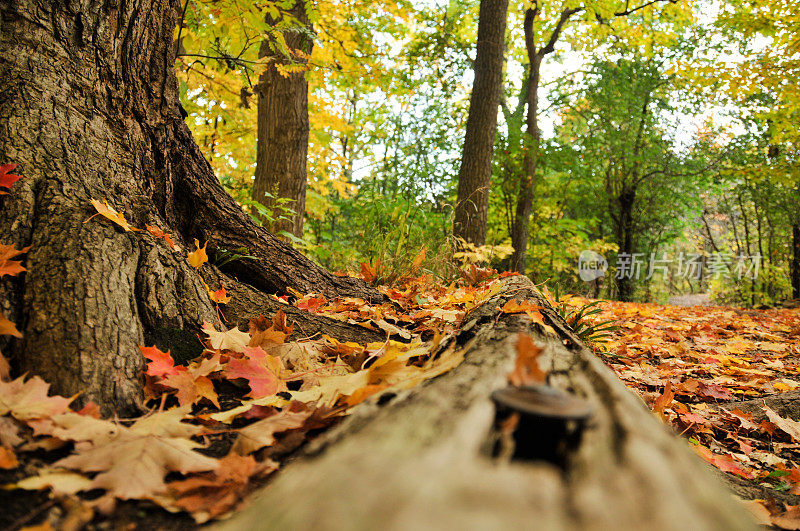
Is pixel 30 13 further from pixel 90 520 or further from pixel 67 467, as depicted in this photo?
pixel 90 520

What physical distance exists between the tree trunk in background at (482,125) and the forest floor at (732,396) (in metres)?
2.53

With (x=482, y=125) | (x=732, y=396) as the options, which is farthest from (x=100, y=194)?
(x=482, y=125)

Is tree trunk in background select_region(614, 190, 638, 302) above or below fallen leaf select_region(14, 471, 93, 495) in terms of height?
above

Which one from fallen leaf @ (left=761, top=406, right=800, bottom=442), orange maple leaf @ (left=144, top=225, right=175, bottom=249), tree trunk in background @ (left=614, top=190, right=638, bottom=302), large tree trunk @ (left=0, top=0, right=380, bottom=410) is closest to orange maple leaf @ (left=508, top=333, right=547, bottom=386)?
large tree trunk @ (left=0, top=0, right=380, bottom=410)

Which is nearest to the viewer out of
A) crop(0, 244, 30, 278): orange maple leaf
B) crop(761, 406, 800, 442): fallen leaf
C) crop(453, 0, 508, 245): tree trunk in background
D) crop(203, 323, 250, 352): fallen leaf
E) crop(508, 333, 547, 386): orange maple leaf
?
crop(508, 333, 547, 386): orange maple leaf

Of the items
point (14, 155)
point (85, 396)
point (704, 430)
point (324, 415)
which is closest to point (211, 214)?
point (14, 155)

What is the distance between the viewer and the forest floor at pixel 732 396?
4.88 ft

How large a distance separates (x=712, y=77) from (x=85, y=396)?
28.7 ft

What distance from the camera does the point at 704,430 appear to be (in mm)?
1813

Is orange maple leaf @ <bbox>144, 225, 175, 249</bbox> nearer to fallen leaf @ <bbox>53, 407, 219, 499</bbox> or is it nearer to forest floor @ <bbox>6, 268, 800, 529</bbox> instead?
forest floor @ <bbox>6, 268, 800, 529</bbox>

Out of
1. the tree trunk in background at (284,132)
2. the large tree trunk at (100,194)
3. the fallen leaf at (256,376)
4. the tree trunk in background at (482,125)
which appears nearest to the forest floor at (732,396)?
the fallen leaf at (256,376)

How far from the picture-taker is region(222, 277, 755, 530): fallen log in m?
0.43

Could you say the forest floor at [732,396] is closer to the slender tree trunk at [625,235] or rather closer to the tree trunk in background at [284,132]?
the tree trunk in background at [284,132]

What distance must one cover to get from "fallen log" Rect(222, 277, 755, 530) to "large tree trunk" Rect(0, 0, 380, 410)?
A: 2.61ft
